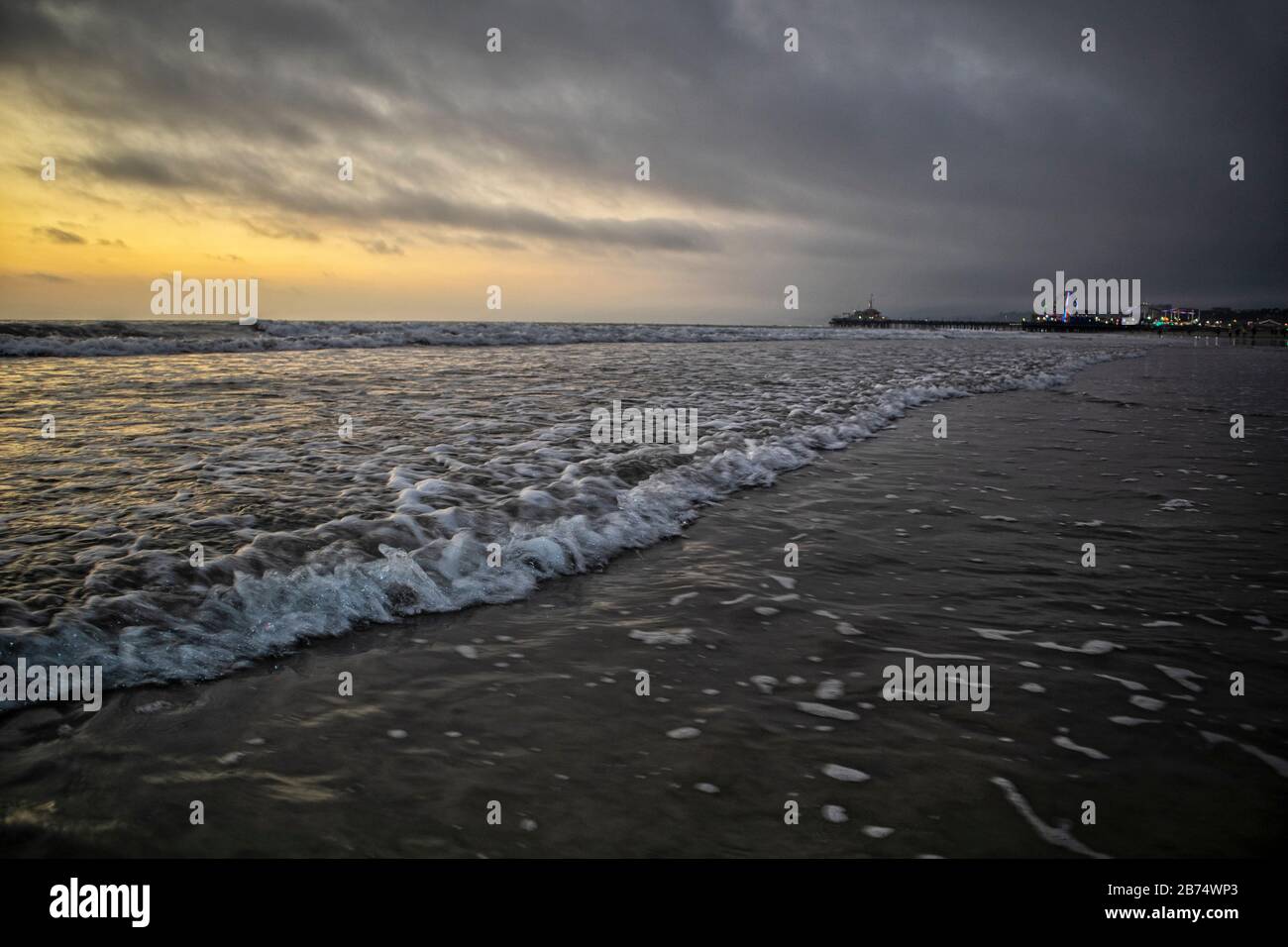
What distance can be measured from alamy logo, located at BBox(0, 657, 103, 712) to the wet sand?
14cm

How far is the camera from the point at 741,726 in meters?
3.43

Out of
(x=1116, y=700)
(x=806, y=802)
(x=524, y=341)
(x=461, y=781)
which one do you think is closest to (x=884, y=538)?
(x=1116, y=700)

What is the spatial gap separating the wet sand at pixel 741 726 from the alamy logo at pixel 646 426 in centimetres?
414

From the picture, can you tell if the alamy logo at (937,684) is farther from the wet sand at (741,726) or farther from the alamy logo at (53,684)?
the alamy logo at (53,684)

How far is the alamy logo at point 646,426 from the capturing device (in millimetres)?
10227

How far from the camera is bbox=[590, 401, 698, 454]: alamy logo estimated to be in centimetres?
1023

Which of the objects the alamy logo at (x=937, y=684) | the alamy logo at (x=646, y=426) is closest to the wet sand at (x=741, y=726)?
the alamy logo at (x=937, y=684)

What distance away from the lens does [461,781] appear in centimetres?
299

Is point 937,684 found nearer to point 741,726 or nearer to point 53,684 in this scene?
point 741,726

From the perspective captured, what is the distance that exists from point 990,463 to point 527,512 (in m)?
6.60
